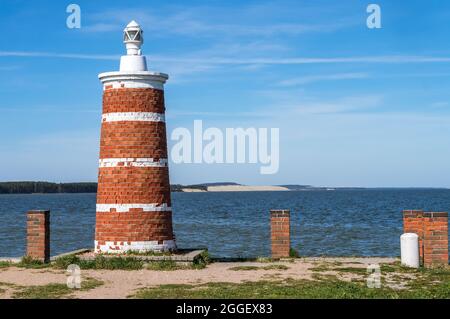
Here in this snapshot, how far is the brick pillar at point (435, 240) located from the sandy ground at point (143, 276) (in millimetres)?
1604

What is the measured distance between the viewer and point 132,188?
17.1 metres

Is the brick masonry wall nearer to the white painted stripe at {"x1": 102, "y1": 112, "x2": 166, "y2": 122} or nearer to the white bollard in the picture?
the white painted stripe at {"x1": 102, "y1": 112, "x2": 166, "y2": 122}

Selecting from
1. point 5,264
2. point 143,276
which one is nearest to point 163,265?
point 143,276

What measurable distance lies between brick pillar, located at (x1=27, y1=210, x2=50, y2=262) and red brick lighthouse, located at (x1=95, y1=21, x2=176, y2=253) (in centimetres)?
140

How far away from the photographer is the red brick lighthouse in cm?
1716

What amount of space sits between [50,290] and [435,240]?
9.58 metres

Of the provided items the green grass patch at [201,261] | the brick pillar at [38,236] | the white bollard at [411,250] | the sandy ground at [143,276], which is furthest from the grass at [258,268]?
the brick pillar at [38,236]

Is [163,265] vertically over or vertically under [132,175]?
under

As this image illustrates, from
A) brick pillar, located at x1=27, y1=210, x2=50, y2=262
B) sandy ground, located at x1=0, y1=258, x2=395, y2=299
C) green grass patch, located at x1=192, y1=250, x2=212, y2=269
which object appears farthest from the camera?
brick pillar, located at x1=27, y1=210, x2=50, y2=262

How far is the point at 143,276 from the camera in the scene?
49.0ft

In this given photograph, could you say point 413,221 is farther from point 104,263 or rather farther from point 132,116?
point 104,263

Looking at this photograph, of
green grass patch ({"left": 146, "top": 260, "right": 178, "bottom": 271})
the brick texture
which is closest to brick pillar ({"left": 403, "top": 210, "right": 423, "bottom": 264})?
the brick texture

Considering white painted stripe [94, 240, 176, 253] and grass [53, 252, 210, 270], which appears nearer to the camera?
grass [53, 252, 210, 270]

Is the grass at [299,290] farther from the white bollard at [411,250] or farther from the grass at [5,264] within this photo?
the grass at [5,264]
